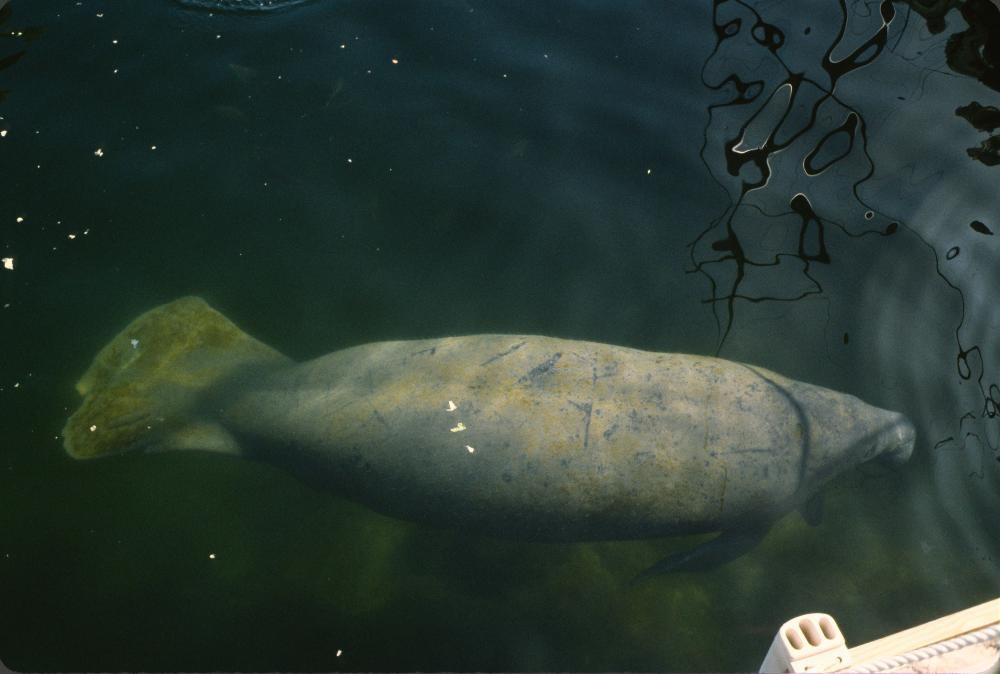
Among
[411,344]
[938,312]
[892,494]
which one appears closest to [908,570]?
[892,494]

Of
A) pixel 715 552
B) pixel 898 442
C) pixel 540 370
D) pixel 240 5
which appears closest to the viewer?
pixel 540 370

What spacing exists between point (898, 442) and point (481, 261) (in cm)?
322

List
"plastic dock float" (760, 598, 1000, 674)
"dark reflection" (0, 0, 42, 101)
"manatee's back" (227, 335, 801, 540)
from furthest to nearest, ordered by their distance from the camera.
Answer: "dark reflection" (0, 0, 42, 101) < "manatee's back" (227, 335, 801, 540) < "plastic dock float" (760, 598, 1000, 674)

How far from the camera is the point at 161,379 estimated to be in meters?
5.26

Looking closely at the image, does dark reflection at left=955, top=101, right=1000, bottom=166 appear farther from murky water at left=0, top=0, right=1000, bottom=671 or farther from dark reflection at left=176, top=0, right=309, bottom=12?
dark reflection at left=176, top=0, right=309, bottom=12

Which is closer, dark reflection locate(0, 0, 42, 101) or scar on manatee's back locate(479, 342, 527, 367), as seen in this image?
scar on manatee's back locate(479, 342, 527, 367)

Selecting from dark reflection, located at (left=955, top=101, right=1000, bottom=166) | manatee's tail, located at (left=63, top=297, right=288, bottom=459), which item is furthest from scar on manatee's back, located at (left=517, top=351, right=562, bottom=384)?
dark reflection, located at (left=955, top=101, right=1000, bottom=166)

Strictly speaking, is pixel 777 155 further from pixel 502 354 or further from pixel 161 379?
pixel 161 379

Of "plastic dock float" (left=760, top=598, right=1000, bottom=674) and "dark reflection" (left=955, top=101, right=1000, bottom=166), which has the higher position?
"dark reflection" (left=955, top=101, right=1000, bottom=166)

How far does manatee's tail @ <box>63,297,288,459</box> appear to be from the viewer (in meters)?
4.96

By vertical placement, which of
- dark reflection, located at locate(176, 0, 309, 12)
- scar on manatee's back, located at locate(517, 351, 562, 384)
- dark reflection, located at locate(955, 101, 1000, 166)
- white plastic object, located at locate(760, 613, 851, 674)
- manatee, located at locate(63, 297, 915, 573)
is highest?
dark reflection, located at locate(955, 101, 1000, 166)

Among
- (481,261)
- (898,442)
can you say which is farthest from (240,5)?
(898,442)

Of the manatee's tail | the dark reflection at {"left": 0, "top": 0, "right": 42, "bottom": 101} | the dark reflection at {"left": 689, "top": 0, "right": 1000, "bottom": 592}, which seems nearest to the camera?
the manatee's tail

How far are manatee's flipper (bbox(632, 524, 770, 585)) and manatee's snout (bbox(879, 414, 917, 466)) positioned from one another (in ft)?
3.52
